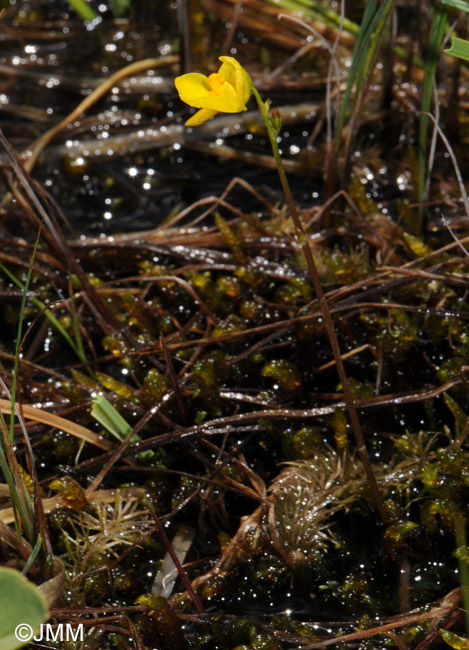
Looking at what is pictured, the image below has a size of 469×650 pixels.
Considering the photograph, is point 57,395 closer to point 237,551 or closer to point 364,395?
point 237,551

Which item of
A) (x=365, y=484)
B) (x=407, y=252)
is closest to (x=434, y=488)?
(x=365, y=484)

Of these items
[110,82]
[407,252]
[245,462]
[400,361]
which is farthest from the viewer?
[110,82]

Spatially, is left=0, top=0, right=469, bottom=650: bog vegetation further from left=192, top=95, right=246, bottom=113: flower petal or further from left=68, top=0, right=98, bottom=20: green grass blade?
left=68, top=0, right=98, bottom=20: green grass blade

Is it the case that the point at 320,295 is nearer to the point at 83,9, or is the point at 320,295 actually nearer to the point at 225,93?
the point at 225,93

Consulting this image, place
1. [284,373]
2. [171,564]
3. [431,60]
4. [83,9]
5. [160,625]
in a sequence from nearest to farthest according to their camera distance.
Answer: [160,625] < [171,564] < [284,373] < [431,60] < [83,9]

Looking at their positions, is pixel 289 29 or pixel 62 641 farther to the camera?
pixel 289 29

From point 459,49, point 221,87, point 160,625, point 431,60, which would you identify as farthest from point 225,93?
point 431,60

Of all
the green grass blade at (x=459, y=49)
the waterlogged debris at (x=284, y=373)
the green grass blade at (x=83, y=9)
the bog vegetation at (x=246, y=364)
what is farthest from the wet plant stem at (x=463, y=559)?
the green grass blade at (x=83, y=9)
